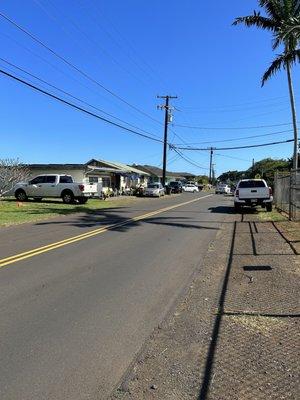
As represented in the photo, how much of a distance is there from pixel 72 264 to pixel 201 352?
5670 mm

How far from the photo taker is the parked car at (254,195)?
27.6 meters

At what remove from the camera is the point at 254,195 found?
91.3 feet

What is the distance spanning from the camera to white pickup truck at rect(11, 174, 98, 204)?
3509cm

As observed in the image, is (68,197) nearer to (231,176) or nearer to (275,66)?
(275,66)

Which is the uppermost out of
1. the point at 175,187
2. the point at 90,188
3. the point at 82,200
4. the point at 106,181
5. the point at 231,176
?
the point at 231,176

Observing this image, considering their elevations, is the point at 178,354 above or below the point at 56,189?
below

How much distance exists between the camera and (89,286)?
28.7 ft

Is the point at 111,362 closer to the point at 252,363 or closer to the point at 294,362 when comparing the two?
the point at 252,363

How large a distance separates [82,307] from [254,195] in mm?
21469

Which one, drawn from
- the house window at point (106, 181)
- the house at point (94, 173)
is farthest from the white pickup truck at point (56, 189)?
the house window at point (106, 181)

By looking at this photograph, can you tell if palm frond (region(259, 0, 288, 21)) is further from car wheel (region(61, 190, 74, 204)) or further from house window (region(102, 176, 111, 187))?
house window (region(102, 176, 111, 187))

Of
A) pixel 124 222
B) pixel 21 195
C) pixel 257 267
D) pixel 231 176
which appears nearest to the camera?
pixel 257 267

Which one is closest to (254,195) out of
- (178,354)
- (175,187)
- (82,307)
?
(82,307)

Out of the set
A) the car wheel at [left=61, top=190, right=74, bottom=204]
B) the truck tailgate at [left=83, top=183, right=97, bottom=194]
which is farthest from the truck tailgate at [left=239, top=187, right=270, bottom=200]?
the car wheel at [left=61, top=190, right=74, bottom=204]
